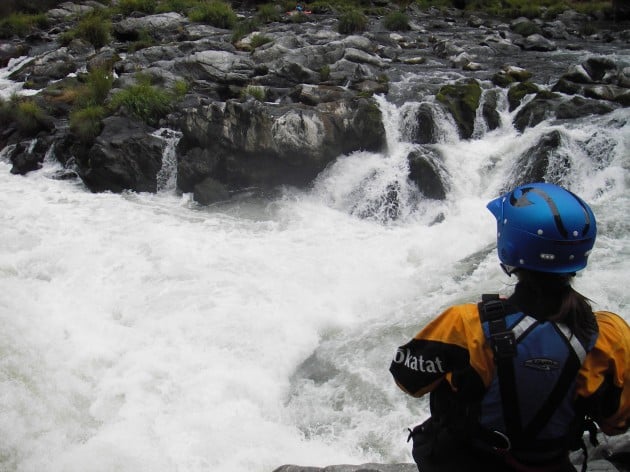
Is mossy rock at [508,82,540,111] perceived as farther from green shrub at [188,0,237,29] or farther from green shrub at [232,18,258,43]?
green shrub at [188,0,237,29]

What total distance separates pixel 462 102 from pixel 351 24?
853 cm

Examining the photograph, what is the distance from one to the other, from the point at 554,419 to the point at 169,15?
20357 mm

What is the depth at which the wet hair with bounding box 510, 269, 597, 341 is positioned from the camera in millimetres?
1359

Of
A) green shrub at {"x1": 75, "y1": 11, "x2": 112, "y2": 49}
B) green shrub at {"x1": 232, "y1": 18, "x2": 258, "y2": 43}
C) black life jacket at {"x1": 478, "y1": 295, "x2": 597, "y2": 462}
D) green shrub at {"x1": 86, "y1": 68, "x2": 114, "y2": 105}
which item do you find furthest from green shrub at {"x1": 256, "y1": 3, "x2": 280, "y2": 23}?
black life jacket at {"x1": 478, "y1": 295, "x2": 597, "y2": 462}

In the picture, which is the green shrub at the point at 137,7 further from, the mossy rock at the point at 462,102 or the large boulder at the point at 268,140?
the mossy rock at the point at 462,102

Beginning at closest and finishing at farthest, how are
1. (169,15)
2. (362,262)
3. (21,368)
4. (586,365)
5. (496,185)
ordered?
(586,365) → (21,368) → (362,262) → (496,185) → (169,15)

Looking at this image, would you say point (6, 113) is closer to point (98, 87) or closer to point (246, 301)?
point (98, 87)

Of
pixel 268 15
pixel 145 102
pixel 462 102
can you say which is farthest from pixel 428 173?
pixel 268 15

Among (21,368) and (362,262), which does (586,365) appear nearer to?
(21,368)

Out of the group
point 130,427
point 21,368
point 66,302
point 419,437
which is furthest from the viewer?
point 66,302

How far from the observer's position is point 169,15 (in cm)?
1842

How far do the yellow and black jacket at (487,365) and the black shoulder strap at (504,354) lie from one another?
0.02 m

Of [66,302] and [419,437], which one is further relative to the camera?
[66,302]

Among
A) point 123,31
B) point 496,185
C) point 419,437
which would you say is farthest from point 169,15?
point 419,437
